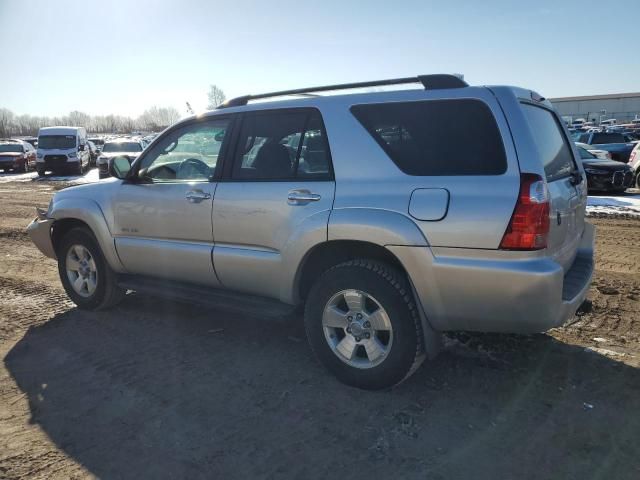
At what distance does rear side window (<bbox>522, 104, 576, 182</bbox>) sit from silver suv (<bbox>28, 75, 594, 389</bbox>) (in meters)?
0.02

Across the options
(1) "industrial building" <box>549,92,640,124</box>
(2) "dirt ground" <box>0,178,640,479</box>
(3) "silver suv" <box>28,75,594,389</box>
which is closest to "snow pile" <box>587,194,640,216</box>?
(2) "dirt ground" <box>0,178,640,479</box>

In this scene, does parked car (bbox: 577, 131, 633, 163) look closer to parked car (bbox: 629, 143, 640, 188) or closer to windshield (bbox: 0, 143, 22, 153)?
parked car (bbox: 629, 143, 640, 188)

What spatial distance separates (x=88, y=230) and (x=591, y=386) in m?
4.58

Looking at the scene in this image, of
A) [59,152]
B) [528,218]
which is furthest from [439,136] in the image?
[59,152]

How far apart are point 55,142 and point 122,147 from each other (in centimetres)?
353

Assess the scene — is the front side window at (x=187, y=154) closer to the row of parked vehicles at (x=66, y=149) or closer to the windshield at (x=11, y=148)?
the row of parked vehicles at (x=66, y=149)

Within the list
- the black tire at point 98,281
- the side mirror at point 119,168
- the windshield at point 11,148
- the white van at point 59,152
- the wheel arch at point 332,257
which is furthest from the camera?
the windshield at point 11,148

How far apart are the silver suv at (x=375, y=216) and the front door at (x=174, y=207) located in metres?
0.01

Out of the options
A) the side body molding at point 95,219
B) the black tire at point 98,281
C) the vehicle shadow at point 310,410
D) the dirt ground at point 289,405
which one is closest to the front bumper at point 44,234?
the black tire at point 98,281

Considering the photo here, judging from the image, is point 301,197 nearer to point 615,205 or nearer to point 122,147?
point 615,205

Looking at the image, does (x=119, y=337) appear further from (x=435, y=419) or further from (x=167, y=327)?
(x=435, y=419)

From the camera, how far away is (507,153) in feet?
9.76

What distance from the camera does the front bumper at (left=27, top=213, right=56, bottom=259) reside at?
17.7 feet

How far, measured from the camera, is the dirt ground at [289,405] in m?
2.76
